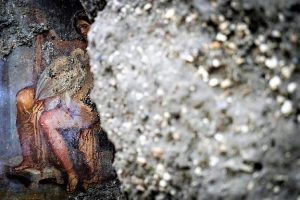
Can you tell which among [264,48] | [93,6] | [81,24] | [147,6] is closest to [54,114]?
[81,24]

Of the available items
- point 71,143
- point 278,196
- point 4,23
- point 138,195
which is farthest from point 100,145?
point 278,196

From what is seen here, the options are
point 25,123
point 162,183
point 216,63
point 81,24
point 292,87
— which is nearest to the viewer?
point 292,87

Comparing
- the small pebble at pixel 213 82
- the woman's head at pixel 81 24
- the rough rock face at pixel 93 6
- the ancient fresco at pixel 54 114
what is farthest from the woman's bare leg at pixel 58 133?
the small pebble at pixel 213 82

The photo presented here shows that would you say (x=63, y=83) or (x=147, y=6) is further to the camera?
(x=63, y=83)

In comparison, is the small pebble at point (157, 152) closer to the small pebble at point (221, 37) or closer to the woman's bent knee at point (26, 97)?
the small pebble at point (221, 37)

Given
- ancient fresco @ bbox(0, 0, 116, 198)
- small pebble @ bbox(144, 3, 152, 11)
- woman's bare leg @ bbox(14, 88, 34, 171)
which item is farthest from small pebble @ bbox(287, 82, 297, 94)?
woman's bare leg @ bbox(14, 88, 34, 171)

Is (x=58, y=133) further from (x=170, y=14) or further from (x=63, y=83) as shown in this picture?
(x=170, y=14)

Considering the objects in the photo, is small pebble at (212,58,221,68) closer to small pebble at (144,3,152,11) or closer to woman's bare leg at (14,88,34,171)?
small pebble at (144,3,152,11)
